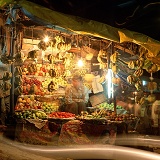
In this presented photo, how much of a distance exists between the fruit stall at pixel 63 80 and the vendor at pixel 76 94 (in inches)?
9.6

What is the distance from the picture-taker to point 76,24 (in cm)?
504

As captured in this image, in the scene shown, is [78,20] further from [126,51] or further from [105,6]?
[126,51]

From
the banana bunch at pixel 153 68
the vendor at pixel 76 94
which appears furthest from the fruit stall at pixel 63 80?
the vendor at pixel 76 94

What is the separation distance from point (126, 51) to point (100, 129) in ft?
10.8

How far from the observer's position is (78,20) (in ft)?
16.6

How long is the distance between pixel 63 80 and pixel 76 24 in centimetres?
486

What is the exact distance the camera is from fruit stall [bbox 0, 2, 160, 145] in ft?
24.0

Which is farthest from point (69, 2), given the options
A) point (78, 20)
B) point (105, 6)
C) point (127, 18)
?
point (127, 18)

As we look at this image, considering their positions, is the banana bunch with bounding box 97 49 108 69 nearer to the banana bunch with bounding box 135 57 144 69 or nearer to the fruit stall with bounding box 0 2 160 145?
the fruit stall with bounding box 0 2 160 145

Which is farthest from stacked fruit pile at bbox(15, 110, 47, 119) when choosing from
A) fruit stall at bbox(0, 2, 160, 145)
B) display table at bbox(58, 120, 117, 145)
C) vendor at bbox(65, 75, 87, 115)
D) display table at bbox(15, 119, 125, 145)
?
vendor at bbox(65, 75, 87, 115)

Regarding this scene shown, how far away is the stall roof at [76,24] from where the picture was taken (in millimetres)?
4754

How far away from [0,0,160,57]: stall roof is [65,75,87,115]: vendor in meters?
5.14

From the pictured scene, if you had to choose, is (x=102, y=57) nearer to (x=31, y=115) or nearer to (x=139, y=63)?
(x=139, y=63)

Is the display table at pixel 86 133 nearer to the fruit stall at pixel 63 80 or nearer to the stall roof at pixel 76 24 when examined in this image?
the fruit stall at pixel 63 80
